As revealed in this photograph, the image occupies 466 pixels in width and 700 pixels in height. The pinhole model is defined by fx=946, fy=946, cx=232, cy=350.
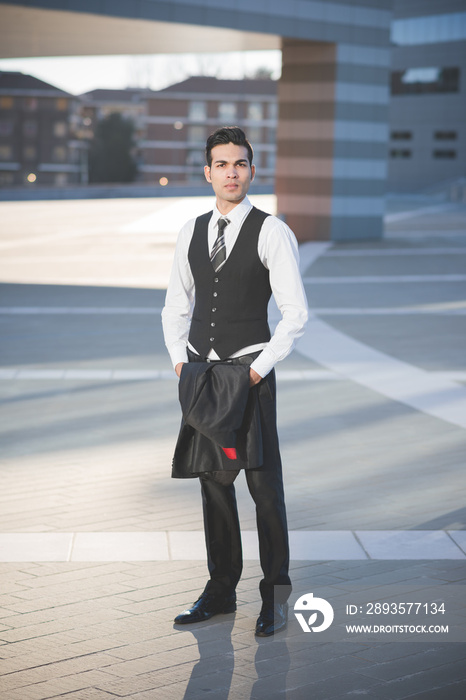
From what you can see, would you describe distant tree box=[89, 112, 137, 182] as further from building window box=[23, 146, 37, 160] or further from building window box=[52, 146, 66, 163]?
building window box=[23, 146, 37, 160]

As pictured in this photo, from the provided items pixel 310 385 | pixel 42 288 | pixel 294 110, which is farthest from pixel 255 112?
pixel 310 385

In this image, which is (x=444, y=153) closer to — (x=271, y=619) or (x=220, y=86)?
(x=220, y=86)

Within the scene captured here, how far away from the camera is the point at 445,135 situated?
63250 mm

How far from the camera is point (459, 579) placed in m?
4.42

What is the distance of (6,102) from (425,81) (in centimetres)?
5546

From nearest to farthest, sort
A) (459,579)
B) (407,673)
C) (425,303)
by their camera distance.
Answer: (407,673) → (459,579) → (425,303)

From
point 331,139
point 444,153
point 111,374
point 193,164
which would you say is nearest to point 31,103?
point 193,164

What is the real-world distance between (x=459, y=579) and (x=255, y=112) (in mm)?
118118

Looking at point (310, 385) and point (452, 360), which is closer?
point (310, 385)

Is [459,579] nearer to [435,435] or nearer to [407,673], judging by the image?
[407,673]

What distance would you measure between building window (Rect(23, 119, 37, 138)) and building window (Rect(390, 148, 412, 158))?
5340cm

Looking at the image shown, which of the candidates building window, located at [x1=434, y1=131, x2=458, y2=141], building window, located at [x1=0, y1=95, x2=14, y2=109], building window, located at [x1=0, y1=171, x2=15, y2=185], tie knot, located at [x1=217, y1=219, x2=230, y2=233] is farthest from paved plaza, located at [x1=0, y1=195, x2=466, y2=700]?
building window, located at [x1=0, y1=95, x2=14, y2=109]

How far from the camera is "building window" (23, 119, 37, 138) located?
348ft

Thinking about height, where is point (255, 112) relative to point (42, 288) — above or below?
above
